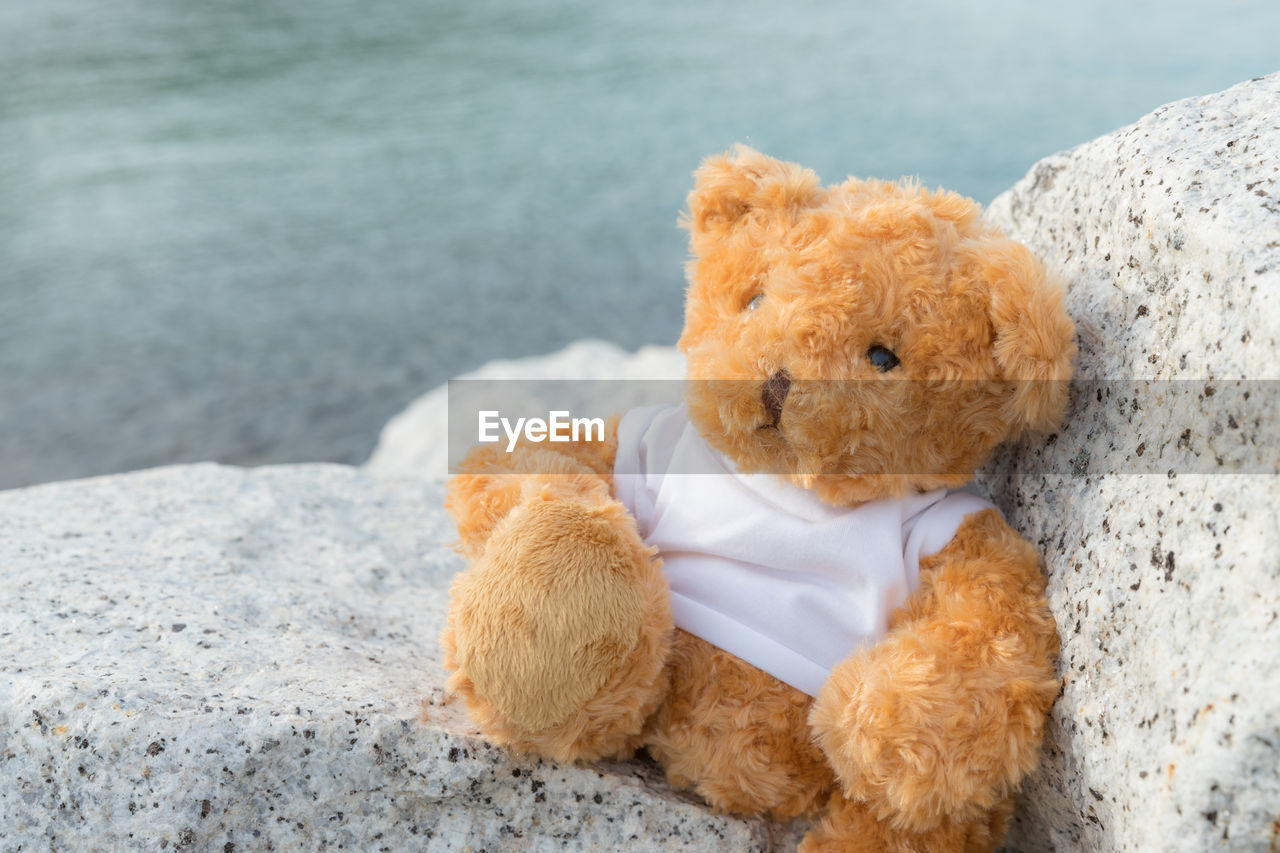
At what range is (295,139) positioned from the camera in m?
8.77

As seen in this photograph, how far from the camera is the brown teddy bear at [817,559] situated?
Answer: 138 cm

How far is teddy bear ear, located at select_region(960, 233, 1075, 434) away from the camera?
4.56 feet

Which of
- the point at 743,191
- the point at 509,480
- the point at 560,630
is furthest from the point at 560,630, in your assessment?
the point at 743,191

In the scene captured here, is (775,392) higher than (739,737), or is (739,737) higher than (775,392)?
(775,392)

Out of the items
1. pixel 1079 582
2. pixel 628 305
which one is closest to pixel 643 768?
pixel 1079 582

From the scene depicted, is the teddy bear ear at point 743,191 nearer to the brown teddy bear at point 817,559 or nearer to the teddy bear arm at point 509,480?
the brown teddy bear at point 817,559

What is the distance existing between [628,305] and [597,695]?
16.3 feet

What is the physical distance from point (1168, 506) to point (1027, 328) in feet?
1.00

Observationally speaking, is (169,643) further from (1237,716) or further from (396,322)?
(396,322)

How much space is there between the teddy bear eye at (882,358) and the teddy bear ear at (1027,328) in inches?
5.8

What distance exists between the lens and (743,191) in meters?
1.64

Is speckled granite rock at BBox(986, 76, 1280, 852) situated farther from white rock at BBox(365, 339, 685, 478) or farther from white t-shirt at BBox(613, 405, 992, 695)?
white rock at BBox(365, 339, 685, 478)
